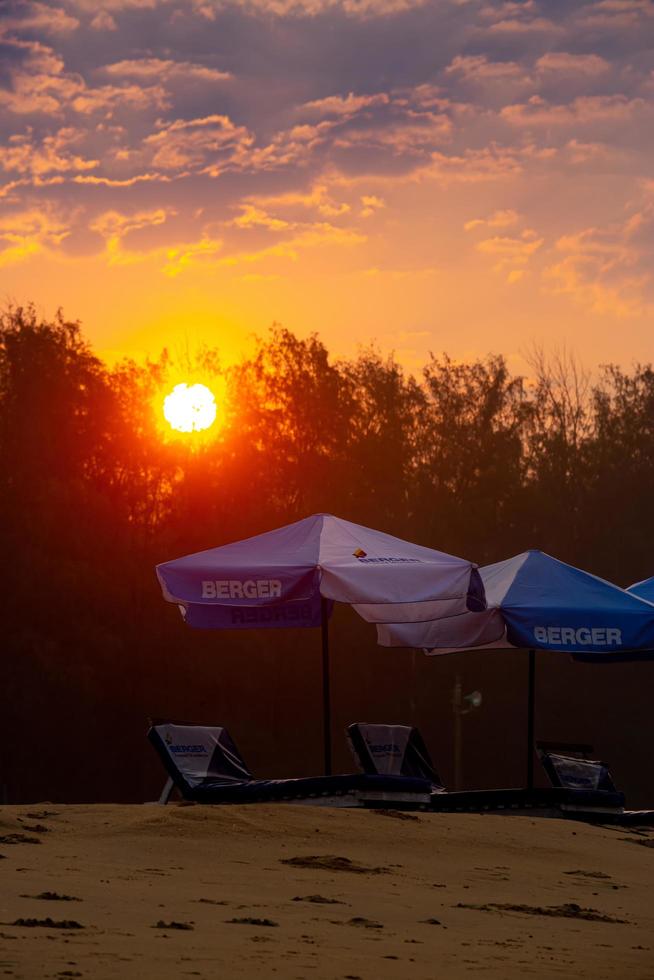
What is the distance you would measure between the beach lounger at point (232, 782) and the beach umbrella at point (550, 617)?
183 centimetres

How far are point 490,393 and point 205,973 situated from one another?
3836 cm

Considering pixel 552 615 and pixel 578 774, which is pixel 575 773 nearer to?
pixel 578 774

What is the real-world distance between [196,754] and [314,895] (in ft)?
18.4

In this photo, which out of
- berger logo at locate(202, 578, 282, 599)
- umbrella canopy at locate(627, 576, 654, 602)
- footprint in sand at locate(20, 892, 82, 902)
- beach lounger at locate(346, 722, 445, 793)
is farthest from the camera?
umbrella canopy at locate(627, 576, 654, 602)

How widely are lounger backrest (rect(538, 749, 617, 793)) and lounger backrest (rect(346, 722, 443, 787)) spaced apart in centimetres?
122

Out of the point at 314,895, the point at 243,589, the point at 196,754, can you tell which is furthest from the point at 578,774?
the point at 314,895

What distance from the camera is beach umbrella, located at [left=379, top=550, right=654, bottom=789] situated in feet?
46.0

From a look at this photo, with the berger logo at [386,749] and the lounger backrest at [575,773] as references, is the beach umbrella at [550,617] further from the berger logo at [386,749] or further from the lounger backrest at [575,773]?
the berger logo at [386,749]

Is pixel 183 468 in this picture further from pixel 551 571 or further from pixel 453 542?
pixel 551 571

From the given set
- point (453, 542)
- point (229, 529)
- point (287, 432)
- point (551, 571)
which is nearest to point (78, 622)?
point (229, 529)

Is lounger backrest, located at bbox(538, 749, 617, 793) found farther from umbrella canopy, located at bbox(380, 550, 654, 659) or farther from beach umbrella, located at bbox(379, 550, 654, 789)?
umbrella canopy, located at bbox(380, 550, 654, 659)

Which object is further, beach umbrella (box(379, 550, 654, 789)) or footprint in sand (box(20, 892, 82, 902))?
beach umbrella (box(379, 550, 654, 789))

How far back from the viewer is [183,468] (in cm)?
3731

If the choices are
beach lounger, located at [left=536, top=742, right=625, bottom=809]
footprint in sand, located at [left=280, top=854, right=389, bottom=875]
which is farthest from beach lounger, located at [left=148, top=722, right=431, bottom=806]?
footprint in sand, located at [left=280, top=854, right=389, bottom=875]
